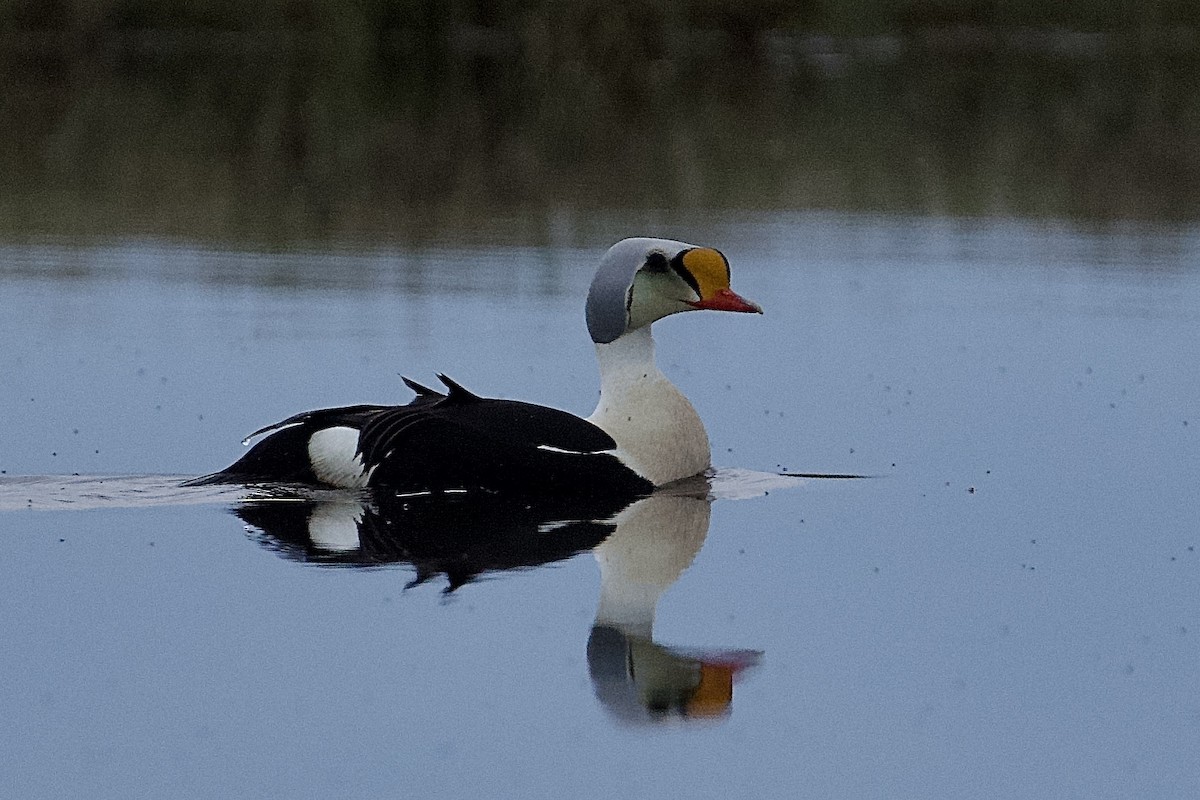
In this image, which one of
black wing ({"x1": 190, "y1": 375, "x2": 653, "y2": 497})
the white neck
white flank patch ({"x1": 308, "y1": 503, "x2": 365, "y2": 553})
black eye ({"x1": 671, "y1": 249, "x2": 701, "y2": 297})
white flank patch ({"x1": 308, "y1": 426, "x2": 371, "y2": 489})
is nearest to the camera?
white flank patch ({"x1": 308, "y1": 503, "x2": 365, "y2": 553})

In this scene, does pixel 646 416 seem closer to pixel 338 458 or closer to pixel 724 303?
pixel 724 303

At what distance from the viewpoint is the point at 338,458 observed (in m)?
7.55

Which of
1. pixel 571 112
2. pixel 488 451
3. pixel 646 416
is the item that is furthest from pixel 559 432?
pixel 571 112

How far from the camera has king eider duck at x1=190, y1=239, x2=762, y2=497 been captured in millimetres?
7410

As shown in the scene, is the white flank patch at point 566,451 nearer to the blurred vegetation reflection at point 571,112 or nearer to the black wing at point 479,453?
the black wing at point 479,453

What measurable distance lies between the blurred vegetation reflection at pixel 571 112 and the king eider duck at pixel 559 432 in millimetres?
6928

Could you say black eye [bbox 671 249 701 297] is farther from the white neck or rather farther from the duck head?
the white neck

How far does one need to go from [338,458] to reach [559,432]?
79 centimetres

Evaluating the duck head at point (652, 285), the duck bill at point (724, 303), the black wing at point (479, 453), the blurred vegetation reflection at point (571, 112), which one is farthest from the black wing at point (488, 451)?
the blurred vegetation reflection at point (571, 112)

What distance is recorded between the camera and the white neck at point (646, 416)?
25.1ft

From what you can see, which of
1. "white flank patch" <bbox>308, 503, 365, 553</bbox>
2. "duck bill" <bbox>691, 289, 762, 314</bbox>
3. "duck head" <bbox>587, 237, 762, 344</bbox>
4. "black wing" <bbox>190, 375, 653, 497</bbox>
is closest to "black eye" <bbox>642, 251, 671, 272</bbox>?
"duck head" <bbox>587, 237, 762, 344</bbox>

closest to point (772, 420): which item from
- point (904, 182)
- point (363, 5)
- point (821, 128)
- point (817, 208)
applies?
point (817, 208)

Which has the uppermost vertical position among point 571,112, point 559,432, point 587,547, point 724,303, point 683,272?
point 571,112

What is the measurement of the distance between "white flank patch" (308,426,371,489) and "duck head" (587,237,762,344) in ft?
3.24
